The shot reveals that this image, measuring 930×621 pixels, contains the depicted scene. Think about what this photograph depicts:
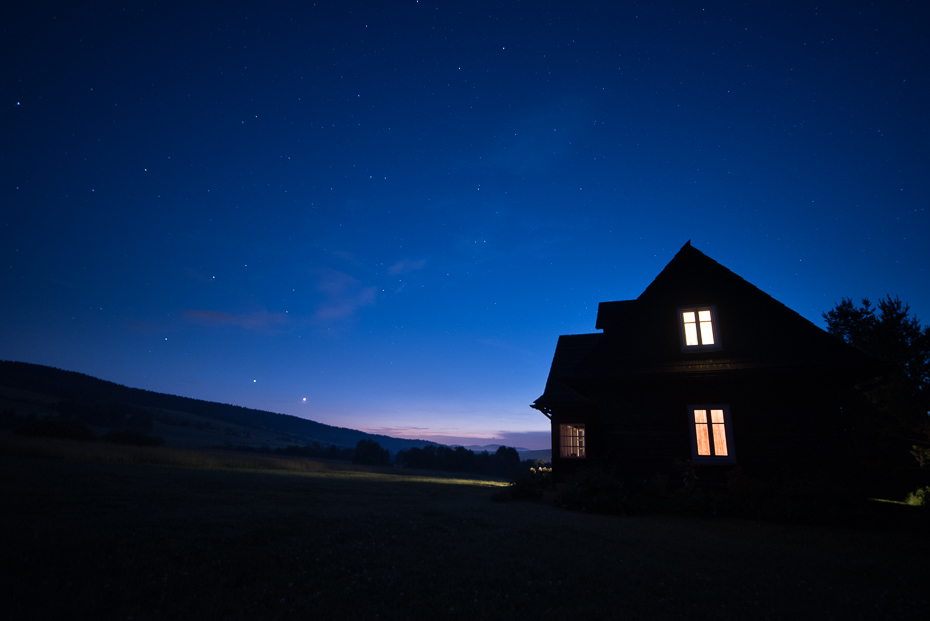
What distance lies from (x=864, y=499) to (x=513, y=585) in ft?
40.3

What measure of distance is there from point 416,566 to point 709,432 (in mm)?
12604

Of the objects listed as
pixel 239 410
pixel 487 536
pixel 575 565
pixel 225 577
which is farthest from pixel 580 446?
pixel 239 410

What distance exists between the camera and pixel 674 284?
1642 cm

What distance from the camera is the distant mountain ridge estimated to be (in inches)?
3167

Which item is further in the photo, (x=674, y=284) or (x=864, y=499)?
(x=674, y=284)

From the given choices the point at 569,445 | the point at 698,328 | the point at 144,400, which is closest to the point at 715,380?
the point at 698,328

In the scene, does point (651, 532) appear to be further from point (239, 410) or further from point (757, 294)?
point (239, 410)

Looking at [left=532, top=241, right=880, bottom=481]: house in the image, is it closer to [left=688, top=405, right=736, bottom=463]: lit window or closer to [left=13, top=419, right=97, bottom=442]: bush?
[left=688, top=405, right=736, bottom=463]: lit window

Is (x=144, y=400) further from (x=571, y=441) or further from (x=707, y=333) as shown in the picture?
(x=707, y=333)

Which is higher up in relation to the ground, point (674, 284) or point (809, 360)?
point (674, 284)

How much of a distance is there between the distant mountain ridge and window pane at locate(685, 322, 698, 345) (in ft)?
316

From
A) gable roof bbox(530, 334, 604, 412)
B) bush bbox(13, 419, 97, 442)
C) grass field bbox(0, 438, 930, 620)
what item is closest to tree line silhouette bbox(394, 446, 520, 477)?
bush bbox(13, 419, 97, 442)

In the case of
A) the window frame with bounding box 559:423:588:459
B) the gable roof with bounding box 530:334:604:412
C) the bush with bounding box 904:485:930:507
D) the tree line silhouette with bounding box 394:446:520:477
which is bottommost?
the tree line silhouette with bounding box 394:446:520:477

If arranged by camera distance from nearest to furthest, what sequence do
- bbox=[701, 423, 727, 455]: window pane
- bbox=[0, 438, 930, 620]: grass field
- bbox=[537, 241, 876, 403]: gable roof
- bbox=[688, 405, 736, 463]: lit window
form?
1. bbox=[0, 438, 930, 620]: grass field
2. bbox=[537, 241, 876, 403]: gable roof
3. bbox=[688, 405, 736, 463]: lit window
4. bbox=[701, 423, 727, 455]: window pane
